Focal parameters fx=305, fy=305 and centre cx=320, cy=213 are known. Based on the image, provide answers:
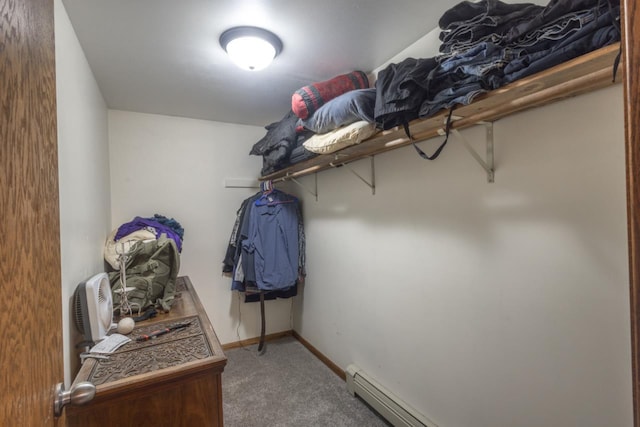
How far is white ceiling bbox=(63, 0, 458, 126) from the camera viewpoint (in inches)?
54.0

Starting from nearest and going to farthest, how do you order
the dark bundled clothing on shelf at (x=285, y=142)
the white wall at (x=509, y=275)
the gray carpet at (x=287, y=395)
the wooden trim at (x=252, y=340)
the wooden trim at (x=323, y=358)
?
1. the white wall at (x=509, y=275)
2. the gray carpet at (x=287, y=395)
3. the dark bundled clothing on shelf at (x=285, y=142)
4. the wooden trim at (x=323, y=358)
5. the wooden trim at (x=252, y=340)

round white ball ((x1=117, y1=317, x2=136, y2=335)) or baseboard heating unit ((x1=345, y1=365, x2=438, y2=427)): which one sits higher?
round white ball ((x1=117, y1=317, x2=136, y2=335))

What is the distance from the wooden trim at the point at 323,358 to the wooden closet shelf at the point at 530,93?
188cm

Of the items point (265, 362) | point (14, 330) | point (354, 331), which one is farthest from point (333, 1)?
point (265, 362)

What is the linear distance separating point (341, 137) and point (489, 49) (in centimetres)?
78

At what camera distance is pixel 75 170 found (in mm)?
1357

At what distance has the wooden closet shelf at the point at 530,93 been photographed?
0.84 metres

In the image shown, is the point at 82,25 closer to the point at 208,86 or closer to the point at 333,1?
the point at 208,86

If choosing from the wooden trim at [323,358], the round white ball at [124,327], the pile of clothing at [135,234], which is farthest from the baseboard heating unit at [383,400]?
the pile of clothing at [135,234]

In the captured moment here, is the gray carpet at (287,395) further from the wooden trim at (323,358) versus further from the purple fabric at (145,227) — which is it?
the purple fabric at (145,227)

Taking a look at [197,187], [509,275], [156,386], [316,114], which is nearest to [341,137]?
[316,114]

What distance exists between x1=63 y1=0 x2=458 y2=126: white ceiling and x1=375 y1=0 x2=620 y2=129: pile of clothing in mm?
377

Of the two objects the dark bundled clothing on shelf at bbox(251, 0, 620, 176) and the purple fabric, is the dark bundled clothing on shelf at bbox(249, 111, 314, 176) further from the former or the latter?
the purple fabric

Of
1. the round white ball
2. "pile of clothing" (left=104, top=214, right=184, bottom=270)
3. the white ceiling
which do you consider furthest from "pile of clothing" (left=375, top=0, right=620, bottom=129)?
"pile of clothing" (left=104, top=214, right=184, bottom=270)
